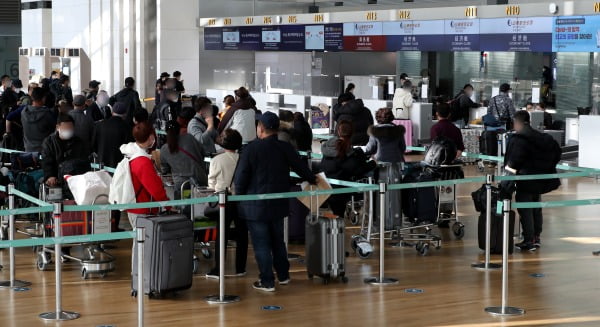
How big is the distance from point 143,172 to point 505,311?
11.0 feet

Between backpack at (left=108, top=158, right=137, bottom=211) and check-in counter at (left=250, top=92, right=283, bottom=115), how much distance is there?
16.2 metres

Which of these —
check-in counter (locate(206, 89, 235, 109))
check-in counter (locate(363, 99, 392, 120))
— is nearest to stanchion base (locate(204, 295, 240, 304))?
check-in counter (locate(363, 99, 392, 120))

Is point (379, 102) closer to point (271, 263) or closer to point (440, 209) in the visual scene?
point (440, 209)

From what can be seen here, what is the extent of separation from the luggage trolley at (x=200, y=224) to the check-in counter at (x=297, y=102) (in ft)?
45.2

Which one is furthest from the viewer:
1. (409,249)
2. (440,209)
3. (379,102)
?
(379,102)

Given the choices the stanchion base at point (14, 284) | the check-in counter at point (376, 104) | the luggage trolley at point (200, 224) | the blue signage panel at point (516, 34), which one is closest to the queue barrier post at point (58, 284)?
the stanchion base at point (14, 284)

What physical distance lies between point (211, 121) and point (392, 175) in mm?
2617

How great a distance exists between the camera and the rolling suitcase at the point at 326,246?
388 inches

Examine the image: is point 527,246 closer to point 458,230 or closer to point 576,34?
point 458,230

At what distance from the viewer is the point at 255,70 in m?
30.7

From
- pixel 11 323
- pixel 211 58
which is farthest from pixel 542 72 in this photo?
pixel 11 323

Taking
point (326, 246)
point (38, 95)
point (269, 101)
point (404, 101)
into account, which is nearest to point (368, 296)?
point (326, 246)

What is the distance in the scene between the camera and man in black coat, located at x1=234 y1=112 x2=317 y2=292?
9320mm

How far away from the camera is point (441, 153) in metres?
12.3
